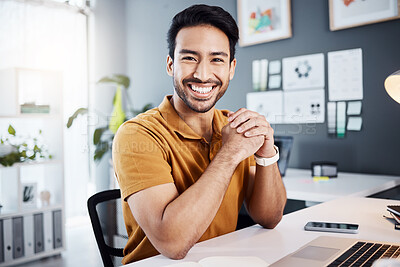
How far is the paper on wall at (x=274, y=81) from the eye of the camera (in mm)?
3164

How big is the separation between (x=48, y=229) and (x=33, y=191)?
349mm

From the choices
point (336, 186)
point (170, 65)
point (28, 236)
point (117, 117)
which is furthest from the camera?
point (117, 117)

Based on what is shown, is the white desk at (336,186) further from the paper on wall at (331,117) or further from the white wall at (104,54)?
the white wall at (104,54)

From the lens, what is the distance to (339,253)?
0.98 meters

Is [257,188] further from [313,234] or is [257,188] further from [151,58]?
[151,58]

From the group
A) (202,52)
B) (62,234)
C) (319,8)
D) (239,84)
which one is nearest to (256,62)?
(239,84)

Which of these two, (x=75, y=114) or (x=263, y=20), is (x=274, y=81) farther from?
(x=75, y=114)

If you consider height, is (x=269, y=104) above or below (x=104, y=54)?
below

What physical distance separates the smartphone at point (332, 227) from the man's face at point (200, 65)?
21.3 inches

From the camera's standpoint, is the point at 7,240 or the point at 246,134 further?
the point at 7,240

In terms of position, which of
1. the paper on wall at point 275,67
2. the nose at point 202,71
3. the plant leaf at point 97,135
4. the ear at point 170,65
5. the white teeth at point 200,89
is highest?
the paper on wall at point 275,67

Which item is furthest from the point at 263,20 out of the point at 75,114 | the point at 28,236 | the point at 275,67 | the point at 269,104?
the point at 28,236

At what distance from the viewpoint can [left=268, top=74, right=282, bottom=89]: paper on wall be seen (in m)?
3.16

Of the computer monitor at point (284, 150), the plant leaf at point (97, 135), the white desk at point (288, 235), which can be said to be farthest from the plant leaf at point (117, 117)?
the white desk at point (288, 235)
